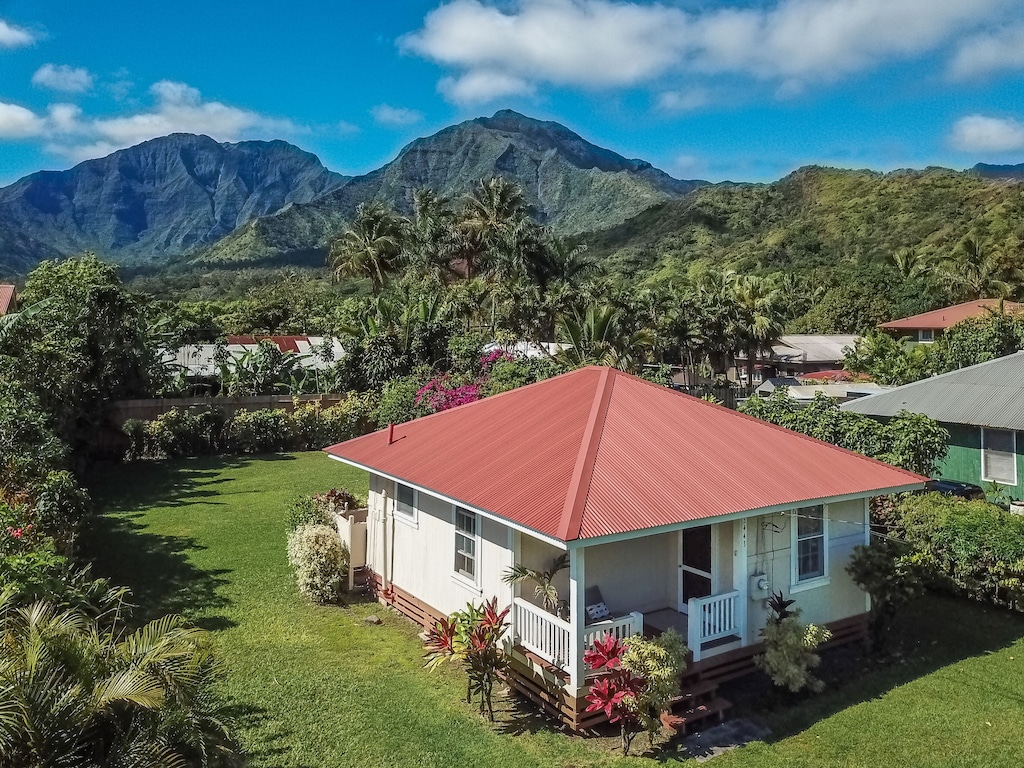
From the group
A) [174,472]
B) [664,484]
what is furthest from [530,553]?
[174,472]

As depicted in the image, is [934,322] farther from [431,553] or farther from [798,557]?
[431,553]

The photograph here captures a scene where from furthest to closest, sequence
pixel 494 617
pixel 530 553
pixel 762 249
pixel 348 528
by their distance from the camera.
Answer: pixel 762 249 → pixel 348 528 → pixel 530 553 → pixel 494 617

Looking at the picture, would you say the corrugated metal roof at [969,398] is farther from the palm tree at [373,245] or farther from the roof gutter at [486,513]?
the palm tree at [373,245]

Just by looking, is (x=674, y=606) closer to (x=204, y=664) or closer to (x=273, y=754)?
(x=273, y=754)

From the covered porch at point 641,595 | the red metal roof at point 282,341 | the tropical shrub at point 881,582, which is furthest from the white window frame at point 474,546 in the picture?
the red metal roof at point 282,341

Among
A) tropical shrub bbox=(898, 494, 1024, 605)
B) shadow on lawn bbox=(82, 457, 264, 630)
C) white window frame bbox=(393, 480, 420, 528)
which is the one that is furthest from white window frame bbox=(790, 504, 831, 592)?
shadow on lawn bbox=(82, 457, 264, 630)

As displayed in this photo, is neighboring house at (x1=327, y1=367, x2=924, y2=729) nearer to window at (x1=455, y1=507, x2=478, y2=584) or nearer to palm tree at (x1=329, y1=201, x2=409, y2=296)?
window at (x1=455, y1=507, x2=478, y2=584)
